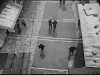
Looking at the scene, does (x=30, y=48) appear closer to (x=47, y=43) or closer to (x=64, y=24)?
(x=47, y=43)

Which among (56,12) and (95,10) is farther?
(56,12)

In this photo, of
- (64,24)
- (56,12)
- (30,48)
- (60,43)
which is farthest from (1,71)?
(56,12)

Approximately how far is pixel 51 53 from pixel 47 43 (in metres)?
1.89

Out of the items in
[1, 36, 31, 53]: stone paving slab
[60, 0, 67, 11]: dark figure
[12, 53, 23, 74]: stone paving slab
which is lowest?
Answer: [12, 53, 23, 74]: stone paving slab

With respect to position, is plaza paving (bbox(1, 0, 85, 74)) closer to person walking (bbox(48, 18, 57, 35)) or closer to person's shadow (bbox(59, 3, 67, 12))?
person's shadow (bbox(59, 3, 67, 12))

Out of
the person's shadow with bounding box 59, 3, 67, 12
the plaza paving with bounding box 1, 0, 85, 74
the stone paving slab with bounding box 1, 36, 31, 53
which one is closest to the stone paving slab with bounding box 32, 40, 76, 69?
the plaza paving with bounding box 1, 0, 85, 74

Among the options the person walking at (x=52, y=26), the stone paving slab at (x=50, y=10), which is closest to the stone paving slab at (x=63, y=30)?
the person walking at (x=52, y=26)

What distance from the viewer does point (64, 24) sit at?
79.5ft

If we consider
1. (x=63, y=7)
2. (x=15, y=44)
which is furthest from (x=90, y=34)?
(x=15, y=44)

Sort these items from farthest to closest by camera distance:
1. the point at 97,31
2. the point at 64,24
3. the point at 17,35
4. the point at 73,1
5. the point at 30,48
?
1. the point at 73,1
2. the point at 64,24
3. the point at 17,35
4. the point at 30,48
5. the point at 97,31

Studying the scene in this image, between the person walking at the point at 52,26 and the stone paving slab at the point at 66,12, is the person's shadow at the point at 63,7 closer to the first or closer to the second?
the stone paving slab at the point at 66,12

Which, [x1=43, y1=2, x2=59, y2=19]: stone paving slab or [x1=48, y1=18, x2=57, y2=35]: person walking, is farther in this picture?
[x1=43, y1=2, x2=59, y2=19]: stone paving slab

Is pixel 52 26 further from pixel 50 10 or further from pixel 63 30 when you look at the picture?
pixel 50 10

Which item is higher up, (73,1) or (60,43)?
(73,1)
